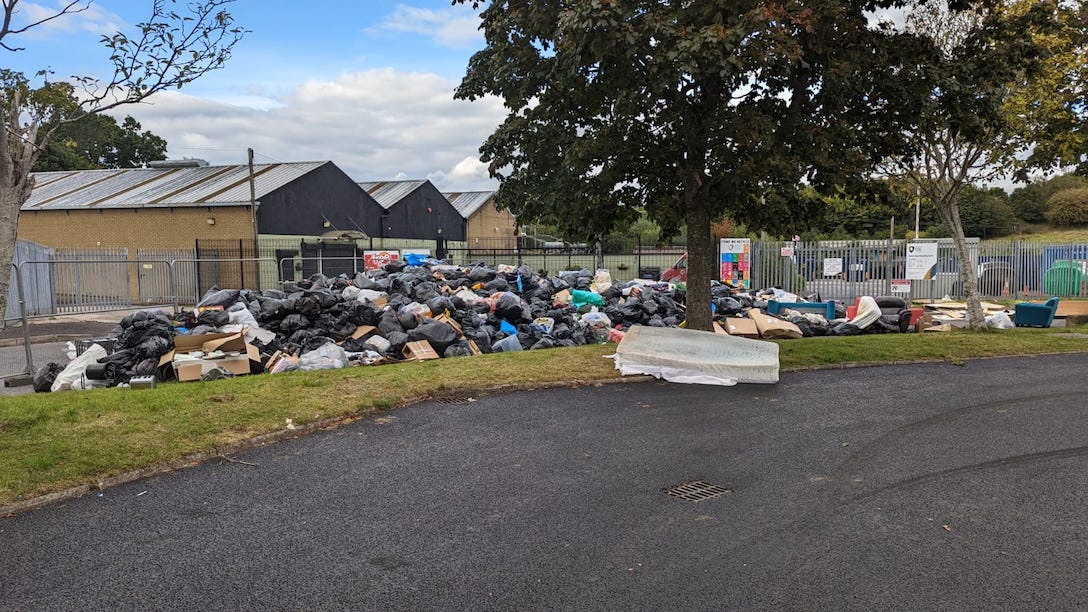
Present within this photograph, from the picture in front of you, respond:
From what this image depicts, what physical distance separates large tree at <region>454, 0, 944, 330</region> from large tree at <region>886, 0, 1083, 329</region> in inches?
22.7

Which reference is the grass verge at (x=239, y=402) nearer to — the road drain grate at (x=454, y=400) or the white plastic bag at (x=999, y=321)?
the road drain grate at (x=454, y=400)

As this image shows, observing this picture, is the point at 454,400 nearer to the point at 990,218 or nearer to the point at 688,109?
the point at 688,109

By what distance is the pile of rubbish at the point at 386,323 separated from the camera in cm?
1052

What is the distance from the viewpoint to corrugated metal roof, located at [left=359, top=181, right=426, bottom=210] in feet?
146

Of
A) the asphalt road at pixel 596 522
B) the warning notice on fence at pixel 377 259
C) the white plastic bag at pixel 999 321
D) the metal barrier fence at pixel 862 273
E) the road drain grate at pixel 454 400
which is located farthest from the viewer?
the warning notice on fence at pixel 377 259

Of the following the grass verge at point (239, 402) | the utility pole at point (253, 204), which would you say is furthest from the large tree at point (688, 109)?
the utility pole at point (253, 204)

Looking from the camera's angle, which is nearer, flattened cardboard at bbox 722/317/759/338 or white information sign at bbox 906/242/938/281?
flattened cardboard at bbox 722/317/759/338

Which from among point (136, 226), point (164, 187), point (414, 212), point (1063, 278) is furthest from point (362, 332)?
point (414, 212)

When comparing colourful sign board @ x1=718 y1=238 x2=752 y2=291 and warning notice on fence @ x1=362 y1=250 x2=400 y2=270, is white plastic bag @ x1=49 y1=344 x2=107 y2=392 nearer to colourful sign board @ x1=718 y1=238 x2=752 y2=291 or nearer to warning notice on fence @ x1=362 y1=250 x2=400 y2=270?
warning notice on fence @ x1=362 y1=250 x2=400 y2=270

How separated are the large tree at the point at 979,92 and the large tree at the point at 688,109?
577 mm

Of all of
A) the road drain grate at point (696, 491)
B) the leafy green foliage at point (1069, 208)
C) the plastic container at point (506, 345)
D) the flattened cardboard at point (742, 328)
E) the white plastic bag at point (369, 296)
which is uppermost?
the leafy green foliage at point (1069, 208)

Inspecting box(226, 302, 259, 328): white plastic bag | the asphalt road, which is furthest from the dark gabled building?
the asphalt road

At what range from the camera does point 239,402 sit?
761 centimetres

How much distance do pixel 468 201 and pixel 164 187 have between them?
27061mm
